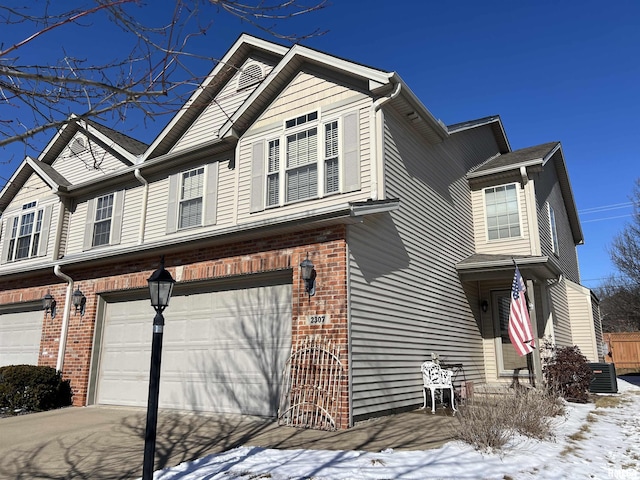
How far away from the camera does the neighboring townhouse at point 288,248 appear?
8375mm

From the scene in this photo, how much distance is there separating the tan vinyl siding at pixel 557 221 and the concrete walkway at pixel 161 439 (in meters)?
7.38

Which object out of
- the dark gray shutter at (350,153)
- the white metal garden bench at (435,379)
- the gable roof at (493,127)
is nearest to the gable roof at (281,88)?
the dark gray shutter at (350,153)

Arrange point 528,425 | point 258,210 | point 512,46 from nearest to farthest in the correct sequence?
1. point 528,425
2. point 258,210
3. point 512,46

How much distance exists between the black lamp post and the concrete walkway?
1.24 m

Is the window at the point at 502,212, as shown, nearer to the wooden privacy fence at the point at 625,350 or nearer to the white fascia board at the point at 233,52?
the white fascia board at the point at 233,52

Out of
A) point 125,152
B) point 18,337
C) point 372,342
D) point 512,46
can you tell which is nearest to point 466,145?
point 512,46

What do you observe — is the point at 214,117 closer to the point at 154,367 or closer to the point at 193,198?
the point at 193,198

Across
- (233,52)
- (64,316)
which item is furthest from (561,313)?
(64,316)

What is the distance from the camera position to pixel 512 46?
1117 centimetres

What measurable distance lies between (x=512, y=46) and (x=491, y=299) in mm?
6519

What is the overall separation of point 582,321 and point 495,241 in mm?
4887

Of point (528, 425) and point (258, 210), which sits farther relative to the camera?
point (258, 210)

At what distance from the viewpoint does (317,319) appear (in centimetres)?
802

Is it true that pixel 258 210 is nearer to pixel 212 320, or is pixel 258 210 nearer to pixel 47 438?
pixel 212 320
